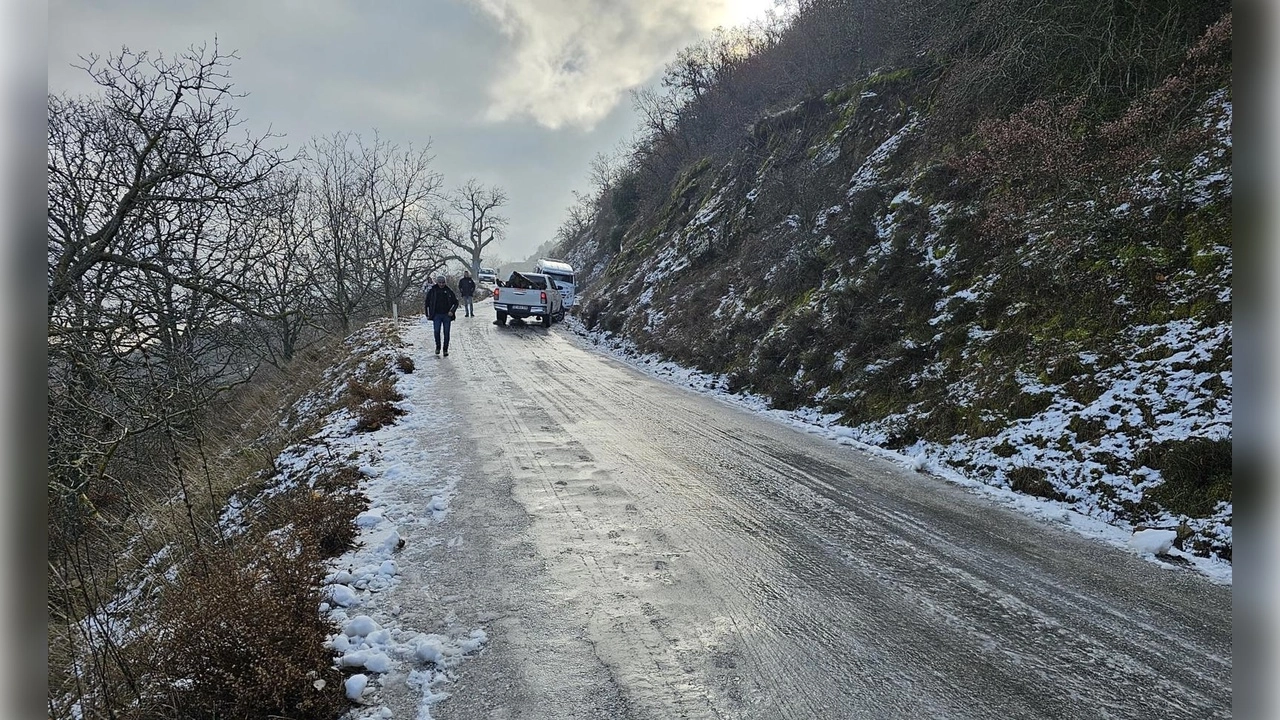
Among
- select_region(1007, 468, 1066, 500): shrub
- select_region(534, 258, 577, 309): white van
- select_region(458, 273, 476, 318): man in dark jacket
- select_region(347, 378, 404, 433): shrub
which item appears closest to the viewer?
select_region(1007, 468, 1066, 500): shrub

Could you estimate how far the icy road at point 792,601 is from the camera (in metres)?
2.99

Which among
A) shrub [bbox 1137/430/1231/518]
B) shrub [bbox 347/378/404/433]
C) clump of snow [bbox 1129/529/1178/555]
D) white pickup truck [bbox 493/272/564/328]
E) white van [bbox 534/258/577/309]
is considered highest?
white van [bbox 534/258/577/309]

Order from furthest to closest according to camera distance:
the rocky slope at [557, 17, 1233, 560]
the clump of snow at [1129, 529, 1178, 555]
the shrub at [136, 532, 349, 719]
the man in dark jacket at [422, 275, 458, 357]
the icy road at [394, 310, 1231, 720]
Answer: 1. the man in dark jacket at [422, 275, 458, 357]
2. the rocky slope at [557, 17, 1233, 560]
3. the clump of snow at [1129, 529, 1178, 555]
4. the icy road at [394, 310, 1231, 720]
5. the shrub at [136, 532, 349, 719]

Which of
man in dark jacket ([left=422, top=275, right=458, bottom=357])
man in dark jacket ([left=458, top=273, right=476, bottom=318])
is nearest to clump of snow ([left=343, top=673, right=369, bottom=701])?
man in dark jacket ([left=422, top=275, right=458, bottom=357])

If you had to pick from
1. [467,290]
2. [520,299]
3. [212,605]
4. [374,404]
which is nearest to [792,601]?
[212,605]

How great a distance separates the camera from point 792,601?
12.8 ft

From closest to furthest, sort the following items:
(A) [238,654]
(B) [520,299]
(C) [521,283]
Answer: (A) [238,654] → (B) [520,299] → (C) [521,283]

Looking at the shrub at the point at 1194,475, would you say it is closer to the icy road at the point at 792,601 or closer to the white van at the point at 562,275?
the icy road at the point at 792,601

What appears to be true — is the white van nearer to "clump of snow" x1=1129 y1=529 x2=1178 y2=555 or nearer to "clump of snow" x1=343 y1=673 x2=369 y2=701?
"clump of snow" x1=1129 y1=529 x2=1178 y2=555

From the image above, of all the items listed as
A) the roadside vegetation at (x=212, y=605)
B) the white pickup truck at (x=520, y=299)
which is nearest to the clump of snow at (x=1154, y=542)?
the roadside vegetation at (x=212, y=605)

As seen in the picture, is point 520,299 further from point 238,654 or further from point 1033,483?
point 238,654

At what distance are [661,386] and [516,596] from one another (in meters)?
8.93

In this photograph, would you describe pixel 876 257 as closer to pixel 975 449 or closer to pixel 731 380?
pixel 731 380

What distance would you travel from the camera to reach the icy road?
299 cm
